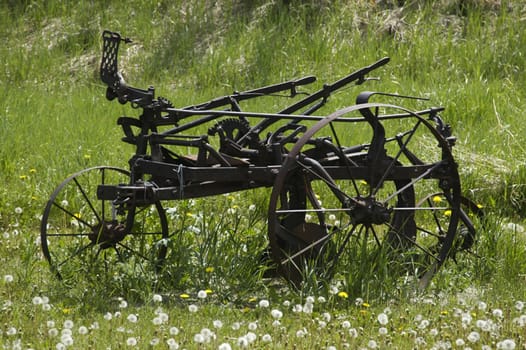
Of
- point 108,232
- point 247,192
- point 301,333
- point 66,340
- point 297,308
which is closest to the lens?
point 66,340

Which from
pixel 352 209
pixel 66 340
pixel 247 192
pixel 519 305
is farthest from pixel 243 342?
pixel 247 192

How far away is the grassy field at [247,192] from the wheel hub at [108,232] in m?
0.27

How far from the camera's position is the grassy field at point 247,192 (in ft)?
16.8

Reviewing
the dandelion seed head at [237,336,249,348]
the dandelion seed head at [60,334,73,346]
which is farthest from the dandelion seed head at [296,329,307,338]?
the dandelion seed head at [60,334,73,346]

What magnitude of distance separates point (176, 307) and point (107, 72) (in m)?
1.45

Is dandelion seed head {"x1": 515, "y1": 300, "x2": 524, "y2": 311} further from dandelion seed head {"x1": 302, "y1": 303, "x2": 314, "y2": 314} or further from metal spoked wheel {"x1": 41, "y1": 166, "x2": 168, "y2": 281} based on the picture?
metal spoked wheel {"x1": 41, "y1": 166, "x2": 168, "y2": 281}

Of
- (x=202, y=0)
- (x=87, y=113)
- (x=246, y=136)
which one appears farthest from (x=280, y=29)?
(x=246, y=136)

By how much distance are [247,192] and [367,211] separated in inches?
92.9

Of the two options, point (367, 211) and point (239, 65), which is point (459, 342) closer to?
point (367, 211)

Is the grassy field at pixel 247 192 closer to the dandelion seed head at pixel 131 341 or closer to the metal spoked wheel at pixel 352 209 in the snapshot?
the dandelion seed head at pixel 131 341

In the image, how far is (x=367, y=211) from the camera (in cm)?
564

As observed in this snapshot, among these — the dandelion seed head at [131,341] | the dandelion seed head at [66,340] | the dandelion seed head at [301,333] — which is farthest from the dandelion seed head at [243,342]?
the dandelion seed head at [66,340]

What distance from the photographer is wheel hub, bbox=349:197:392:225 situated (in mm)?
5645

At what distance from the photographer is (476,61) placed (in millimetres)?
10938
